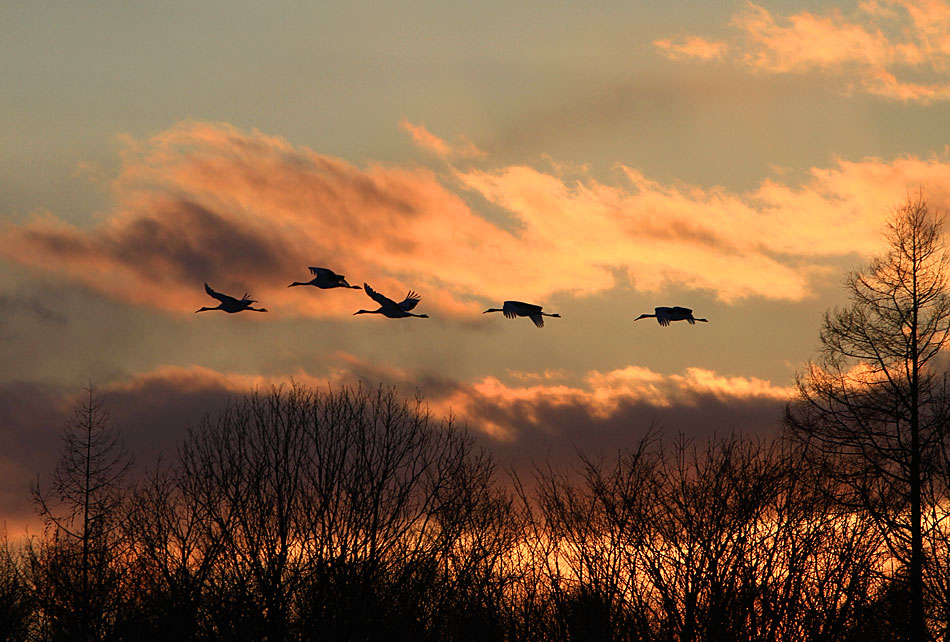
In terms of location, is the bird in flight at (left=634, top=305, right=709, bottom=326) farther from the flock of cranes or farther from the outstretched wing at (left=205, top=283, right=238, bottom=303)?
the outstretched wing at (left=205, top=283, right=238, bottom=303)

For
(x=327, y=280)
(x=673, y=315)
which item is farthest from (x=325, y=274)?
(x=673, y=315)

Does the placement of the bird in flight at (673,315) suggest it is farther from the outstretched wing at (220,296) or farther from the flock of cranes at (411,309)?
the outstretched wing at (220,296)

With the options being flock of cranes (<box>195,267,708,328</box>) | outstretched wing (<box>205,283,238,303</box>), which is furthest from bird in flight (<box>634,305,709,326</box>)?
outstretched wing (<box>205,283,238,303</box>)

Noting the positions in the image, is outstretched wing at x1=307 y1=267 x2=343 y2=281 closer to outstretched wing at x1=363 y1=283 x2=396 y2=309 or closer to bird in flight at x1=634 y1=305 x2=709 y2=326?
outstretched wing at x1=363 y1=283 x2=396 y2=309

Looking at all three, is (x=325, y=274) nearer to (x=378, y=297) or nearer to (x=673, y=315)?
(x=378, y=297)

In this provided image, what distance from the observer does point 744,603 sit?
1942 cm

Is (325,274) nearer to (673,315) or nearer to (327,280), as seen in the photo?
(327,280)

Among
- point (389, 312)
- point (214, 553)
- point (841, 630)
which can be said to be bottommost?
point (841, 630)

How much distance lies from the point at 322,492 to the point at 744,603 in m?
10.1

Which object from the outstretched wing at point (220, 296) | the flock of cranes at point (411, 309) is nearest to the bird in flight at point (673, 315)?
the flock of cranes at point (411, 309)

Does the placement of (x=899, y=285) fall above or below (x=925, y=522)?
above

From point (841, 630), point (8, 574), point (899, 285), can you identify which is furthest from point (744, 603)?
point (8, 574)

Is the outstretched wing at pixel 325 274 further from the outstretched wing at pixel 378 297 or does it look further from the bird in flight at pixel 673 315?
the bird in flight at pixel 673 315

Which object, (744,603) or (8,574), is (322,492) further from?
(8,574)
